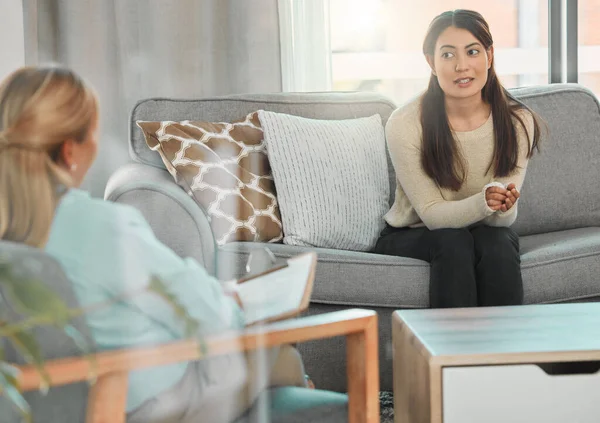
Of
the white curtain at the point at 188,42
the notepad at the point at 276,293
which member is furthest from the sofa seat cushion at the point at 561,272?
the notepad at the point at 276,293

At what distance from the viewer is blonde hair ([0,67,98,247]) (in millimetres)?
558

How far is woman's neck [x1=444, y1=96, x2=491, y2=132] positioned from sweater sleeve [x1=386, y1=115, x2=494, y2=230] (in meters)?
0.08

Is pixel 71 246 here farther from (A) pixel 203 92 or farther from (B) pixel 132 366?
(A) pixel 203 92

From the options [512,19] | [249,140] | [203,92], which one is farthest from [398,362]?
[512,19]

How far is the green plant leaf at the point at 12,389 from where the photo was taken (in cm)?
51

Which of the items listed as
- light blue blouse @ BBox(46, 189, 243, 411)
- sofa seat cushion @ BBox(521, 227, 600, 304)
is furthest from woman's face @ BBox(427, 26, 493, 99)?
light blue blouse @ BBox(46, 189, 243, 411)

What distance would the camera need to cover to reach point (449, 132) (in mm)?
1824

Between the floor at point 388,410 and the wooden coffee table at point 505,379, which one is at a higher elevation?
the wooden coffee table at point 505,379

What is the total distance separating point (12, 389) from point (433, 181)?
4.43ft

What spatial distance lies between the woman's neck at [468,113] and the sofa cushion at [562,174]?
299 millimetres

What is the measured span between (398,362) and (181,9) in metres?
1.29

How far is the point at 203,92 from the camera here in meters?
2.37

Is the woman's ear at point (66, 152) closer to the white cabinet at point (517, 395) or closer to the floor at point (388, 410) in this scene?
the white cabinet at point (517, 395)

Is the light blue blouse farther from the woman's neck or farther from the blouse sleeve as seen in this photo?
the woman's neck
